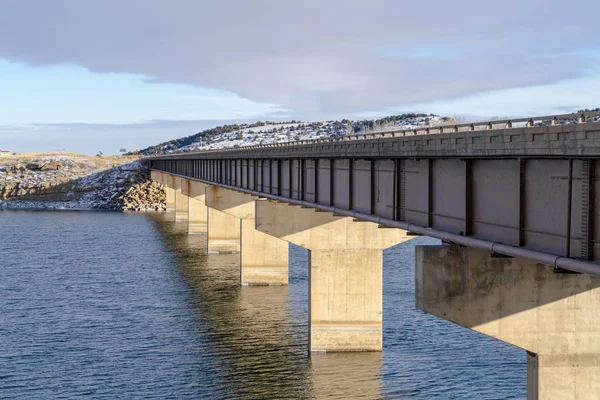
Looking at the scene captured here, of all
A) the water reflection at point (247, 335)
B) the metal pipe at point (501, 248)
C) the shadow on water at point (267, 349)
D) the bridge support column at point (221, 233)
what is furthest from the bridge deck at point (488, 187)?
the bridge support column at point (221, 233)

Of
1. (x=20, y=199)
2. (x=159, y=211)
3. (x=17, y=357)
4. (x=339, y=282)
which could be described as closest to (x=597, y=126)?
(x=339, y=282)

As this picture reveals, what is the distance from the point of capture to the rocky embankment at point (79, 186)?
5871 inches

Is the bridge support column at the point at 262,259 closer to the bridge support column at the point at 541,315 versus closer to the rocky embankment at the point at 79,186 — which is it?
the bridge support column at the point at 541,315

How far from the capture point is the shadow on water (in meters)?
32.1

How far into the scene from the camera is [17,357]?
35406 millimetres

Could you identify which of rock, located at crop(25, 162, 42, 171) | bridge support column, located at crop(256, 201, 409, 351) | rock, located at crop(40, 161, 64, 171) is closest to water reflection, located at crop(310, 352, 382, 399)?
bridge support column, located at crop(256, 201, 409, 351)

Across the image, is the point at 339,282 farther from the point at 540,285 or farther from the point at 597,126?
the point at 597,126

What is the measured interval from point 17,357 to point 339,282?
14266mm

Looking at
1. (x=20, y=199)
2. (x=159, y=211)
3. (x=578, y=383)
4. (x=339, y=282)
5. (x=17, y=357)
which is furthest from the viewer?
(x=20, y=199)

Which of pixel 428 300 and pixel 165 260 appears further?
pixel 165 260

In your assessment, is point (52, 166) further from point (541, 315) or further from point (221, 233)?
point (541, 315)

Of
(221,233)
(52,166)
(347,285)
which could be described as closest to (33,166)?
(52,166)

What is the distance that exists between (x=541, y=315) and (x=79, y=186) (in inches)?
5883

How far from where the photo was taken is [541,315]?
66.4 feet
